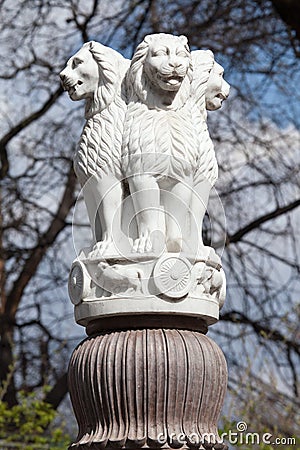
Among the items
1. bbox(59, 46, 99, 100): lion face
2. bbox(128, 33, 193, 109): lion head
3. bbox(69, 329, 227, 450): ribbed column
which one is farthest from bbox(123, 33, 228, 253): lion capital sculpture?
bbox(69, 329, 227, 450): ribbed column

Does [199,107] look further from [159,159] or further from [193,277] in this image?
[193,277]

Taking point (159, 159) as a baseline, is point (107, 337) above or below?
below

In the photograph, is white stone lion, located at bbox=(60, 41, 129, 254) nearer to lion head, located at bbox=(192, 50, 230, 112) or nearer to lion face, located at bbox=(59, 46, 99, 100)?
lion face, located at bbox=(59, 46, 99, 100)

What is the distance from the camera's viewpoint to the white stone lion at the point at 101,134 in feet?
10.5

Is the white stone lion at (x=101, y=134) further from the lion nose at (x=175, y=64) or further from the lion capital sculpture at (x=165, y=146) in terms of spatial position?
the lion nose at (x=175, y=64)

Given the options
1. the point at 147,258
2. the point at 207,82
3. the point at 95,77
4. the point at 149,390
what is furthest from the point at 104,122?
the point at 149,390

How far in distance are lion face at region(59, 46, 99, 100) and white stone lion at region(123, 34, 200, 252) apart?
13cm

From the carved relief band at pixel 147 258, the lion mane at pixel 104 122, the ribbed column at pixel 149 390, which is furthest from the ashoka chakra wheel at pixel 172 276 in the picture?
the lion mane at pixel 104 122

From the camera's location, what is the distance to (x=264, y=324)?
7.26m

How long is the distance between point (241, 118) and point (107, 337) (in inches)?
179

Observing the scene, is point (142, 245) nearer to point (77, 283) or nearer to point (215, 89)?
point (77, 283)

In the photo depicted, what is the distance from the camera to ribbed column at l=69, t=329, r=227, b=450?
295 centimetres

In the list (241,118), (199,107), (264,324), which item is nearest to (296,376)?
(264,324)

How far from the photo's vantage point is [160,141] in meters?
3.17
